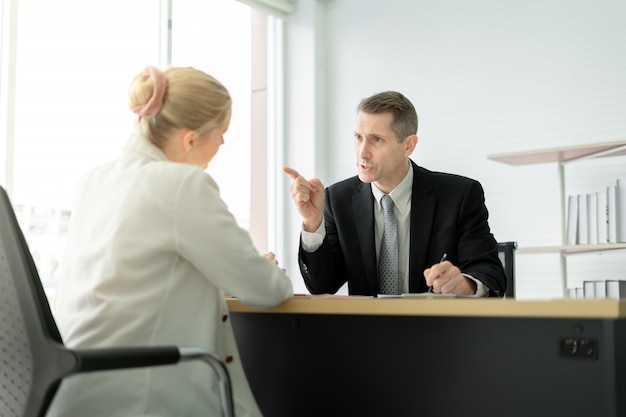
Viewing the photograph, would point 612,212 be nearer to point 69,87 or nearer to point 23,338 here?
point 69,87

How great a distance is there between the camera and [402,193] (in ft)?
9.45

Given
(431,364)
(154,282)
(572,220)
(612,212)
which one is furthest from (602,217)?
(154,282)

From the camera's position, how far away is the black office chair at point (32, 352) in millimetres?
1208

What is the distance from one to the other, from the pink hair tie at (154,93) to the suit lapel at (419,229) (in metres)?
1.28

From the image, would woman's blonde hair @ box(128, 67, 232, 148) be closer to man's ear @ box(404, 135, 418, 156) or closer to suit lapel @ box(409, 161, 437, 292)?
suit lapel @ box(409, 161, 437, 292)

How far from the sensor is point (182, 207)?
1542 mm

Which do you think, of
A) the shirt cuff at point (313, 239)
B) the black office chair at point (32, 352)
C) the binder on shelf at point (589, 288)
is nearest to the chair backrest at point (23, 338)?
the black office chair at point (32, 352)

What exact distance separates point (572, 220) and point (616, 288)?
49cm

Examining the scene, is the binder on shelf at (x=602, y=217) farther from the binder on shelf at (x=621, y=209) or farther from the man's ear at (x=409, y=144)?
the man's ear at (x=409, y=144)

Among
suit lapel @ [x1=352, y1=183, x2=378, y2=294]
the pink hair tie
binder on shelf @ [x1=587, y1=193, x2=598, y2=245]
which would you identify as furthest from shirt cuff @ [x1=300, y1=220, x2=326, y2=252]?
binder on shelf @ [x1=587, y1=193, x2=598, y2=245]

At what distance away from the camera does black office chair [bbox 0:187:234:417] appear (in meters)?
1.21

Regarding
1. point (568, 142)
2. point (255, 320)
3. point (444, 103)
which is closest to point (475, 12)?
point (444, 103)

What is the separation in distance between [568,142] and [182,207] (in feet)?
12.4

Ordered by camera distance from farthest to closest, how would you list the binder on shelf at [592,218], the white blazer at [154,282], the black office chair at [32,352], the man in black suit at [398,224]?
1. the binder on shelf at [592,218]
2. the man in black suit at [398,224]
3. the white blazer at [154,282]
4. the black office chair at [32,352]
